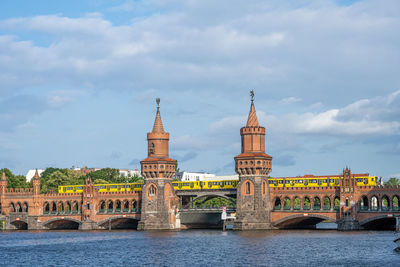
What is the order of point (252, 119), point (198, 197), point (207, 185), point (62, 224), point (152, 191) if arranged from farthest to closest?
point (62, 224)
point (198, 197)
point (207, 185)
point (152, 191)
point (252, 119)

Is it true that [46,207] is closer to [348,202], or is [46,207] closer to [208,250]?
[348,202]

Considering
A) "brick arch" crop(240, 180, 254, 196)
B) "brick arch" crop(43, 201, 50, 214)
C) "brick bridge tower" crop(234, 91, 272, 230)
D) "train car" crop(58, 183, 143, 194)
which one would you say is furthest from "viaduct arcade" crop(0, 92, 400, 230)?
"train car" crop(58, 183, 143, 194)

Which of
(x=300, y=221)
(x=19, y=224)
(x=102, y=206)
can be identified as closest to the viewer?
(x=300, y=221)

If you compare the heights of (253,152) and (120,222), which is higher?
(253,152)

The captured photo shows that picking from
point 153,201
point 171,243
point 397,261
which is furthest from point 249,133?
point 397,261

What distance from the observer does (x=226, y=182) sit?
135000 millimetres

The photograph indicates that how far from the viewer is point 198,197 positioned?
138m

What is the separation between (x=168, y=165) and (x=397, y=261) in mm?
66683

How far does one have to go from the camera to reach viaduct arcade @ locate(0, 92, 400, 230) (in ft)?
391

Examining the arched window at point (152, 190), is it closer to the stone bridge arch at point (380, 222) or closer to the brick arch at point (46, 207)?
the brick arch at point (46, 207)

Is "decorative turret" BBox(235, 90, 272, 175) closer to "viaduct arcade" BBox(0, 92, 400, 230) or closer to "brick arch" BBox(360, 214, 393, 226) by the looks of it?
"viaduct arcade" BBox(0, 92, 400, 230)

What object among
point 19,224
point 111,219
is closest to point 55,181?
point 19,224

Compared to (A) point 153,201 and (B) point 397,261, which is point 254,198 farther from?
(B) point 397,261

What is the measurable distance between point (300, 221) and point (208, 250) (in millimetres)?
46213
